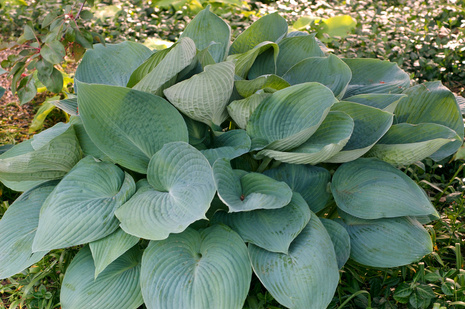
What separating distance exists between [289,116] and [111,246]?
842 mm

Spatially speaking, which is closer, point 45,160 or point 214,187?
point 214,187

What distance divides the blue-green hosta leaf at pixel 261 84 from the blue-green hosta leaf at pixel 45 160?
732 millimetres

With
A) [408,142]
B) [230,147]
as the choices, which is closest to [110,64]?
[230,147]

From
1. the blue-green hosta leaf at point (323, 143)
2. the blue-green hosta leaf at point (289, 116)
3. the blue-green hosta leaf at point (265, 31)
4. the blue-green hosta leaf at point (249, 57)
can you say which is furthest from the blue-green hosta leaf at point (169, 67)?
the blue-green hosta leaf at point (265, 31)

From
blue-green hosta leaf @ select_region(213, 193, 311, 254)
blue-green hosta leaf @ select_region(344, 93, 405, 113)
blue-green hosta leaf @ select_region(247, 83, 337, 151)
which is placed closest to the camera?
blue-green hosta leaf @ select_region(213, 193, 311, 254)

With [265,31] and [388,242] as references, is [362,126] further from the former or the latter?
[265,31]

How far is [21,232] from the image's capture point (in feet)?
5.89

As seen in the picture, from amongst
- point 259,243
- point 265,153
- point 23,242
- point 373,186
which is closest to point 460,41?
point 373,186

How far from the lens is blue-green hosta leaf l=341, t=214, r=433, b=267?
1.78 m

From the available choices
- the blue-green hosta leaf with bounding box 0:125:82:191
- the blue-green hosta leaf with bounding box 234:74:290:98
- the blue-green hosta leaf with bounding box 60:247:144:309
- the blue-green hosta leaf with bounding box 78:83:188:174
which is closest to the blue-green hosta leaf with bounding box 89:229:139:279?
the blue-green hosta leaf with bounding box 60:247:144:309

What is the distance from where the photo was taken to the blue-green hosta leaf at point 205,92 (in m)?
1.67

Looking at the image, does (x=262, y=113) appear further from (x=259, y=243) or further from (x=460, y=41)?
(x=460, y=41)

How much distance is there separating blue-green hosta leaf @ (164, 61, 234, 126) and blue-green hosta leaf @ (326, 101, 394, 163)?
0.48 m

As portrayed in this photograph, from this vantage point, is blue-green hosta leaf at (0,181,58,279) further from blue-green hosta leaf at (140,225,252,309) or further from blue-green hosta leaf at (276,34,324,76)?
blue-green hosta leaf at (276,34,324,76)
